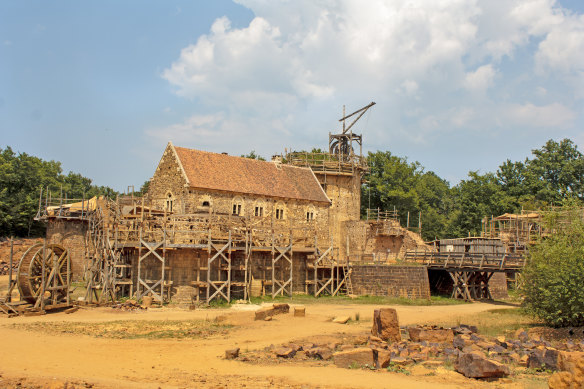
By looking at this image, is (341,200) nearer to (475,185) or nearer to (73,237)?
(475,185)

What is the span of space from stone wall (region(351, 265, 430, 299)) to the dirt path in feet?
29.9

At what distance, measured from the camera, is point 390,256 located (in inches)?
1921

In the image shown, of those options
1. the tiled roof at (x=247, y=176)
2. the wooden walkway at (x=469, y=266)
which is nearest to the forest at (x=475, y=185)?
the tiled roof at (x=247, y=176)

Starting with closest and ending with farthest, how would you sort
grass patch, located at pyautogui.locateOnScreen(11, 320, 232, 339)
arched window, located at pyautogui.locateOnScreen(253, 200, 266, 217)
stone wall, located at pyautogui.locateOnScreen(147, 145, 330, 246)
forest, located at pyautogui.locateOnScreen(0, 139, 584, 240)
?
grass patch, located at pyautogui.locateOnScreen(11, 320, 232, 339), stone wall, located at pyautogui.locateOnScreen(147, 145, 330, 246), arched window, located at pyautogui.locateOnScreen(253, 200, 266, 217), forest, located at pyautogui.locateOnScreen(0, 139, 584, 240)

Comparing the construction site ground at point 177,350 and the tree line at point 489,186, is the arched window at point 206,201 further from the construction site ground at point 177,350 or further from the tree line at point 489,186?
the tree line at point 489,186

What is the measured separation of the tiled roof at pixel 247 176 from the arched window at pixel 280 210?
751 mm

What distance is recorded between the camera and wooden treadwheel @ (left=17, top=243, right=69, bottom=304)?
25.9 m

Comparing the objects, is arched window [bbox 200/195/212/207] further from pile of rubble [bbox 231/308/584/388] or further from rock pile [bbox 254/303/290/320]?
pile of rubble [bbox 231/308/584/388]

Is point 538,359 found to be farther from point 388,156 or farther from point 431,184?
point 431,184

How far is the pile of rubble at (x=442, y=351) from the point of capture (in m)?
13.9

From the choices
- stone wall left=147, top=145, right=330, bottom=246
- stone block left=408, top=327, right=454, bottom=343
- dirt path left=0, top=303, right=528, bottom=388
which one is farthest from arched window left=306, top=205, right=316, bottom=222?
stone block left=408, top=327, right=454, bottom=343

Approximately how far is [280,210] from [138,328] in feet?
68.4

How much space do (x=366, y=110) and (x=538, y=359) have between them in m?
39.7

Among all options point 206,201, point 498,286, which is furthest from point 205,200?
point 498,286
